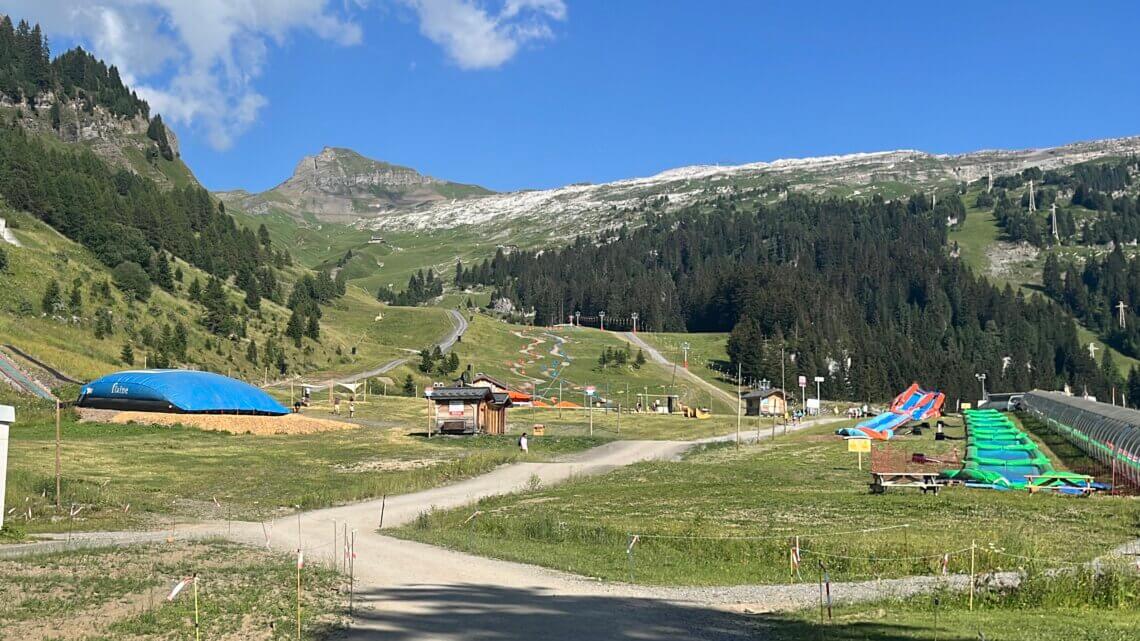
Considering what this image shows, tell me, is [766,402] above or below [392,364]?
below

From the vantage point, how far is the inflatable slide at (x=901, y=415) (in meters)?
81.6

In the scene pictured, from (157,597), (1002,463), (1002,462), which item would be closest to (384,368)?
(1002,462)

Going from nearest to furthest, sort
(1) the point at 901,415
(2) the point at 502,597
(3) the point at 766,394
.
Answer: (2) the point at 502,597
(1) the point at 901,415
(3) the point at 766,394

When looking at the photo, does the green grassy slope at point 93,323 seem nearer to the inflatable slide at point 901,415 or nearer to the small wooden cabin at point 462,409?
the small wooden cabin at point 462,409

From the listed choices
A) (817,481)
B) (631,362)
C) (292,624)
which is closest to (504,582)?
(292,624)

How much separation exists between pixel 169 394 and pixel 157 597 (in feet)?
197

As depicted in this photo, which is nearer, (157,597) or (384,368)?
(157,597)

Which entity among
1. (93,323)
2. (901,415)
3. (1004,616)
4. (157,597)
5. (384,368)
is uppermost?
(93,323)

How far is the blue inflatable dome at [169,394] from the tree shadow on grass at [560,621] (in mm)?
60157

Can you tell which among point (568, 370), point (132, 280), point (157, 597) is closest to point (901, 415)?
point (568, 370)

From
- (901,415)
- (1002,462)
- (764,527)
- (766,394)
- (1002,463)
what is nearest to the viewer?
(764,527)

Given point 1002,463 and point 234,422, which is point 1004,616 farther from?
point 234,422

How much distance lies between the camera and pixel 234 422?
73688 mm

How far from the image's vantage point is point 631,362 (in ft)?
550
